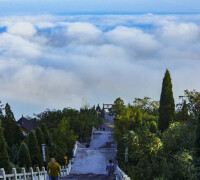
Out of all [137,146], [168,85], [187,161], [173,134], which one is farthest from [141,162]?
[168,85]

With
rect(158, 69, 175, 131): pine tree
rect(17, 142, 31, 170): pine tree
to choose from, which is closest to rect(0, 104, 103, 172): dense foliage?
rect(17, 142, 31, 170): pine tree

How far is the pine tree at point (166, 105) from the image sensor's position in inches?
1526

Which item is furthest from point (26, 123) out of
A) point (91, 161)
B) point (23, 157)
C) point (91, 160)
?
point (23, 157)

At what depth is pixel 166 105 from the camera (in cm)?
3900

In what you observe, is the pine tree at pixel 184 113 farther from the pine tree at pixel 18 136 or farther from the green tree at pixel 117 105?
the green tree at pixel 117 105

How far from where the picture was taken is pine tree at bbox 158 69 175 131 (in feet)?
127

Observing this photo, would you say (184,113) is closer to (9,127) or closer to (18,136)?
(18,136)

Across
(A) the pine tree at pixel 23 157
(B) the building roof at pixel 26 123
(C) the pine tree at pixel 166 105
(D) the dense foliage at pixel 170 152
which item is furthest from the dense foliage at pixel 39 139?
(B) the building roof at pixel 26 123

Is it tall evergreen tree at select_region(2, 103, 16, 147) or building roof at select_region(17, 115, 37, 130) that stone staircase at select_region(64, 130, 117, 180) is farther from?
building roof at select_region(17, 115, 37, 130)

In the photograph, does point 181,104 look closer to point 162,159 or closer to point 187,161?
point 162,159

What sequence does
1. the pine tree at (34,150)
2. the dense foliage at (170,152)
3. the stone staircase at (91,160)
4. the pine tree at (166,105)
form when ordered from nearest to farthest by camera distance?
1. the dense foliage at (170,152)
2. the pine tree at (34,150)
3. the stone staircase at (91,160)
4. the pine tree at (166,105)

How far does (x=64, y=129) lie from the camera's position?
42.6 meters

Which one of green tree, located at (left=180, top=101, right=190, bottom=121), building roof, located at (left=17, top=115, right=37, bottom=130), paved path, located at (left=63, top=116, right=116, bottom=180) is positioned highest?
green tree, located at (left=180, top=101, right=190, bottom=121)

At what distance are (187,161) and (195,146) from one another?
7.98 ft
